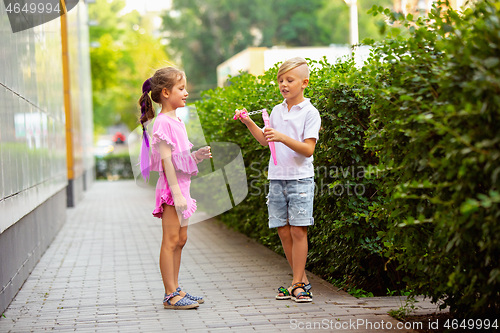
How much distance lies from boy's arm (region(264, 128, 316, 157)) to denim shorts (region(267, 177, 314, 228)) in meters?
0.29

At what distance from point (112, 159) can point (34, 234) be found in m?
37.6

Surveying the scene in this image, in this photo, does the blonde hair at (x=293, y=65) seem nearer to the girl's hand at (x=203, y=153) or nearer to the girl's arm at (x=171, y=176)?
the girl's hand at (x=203, y=153)

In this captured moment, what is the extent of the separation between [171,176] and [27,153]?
11.5 ft

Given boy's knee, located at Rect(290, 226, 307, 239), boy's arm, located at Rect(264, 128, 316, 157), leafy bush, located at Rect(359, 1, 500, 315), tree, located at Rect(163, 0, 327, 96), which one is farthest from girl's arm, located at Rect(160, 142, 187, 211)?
tree, located at Rect(163, 0, 327, 96)

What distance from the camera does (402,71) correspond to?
4.31 meters

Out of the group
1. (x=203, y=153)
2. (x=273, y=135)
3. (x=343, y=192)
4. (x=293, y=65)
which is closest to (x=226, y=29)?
(x=343, y=192)

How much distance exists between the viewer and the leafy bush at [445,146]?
3.39 metres

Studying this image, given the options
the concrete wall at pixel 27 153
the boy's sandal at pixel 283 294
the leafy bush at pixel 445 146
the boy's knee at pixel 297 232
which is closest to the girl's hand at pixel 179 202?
the boy's knee at pixel 297 232

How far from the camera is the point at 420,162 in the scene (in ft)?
13.2

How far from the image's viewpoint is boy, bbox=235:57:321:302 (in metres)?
5.50

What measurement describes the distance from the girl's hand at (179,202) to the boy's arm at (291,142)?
798 millimetres

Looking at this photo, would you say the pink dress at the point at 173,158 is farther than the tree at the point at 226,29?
No

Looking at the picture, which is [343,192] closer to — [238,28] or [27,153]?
[27,153]

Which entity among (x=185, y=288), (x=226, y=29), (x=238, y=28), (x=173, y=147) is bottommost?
(x=185, y=288)
